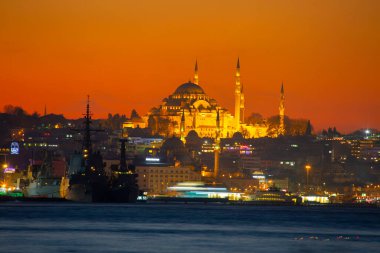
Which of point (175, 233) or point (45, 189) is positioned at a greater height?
point (45, 189)

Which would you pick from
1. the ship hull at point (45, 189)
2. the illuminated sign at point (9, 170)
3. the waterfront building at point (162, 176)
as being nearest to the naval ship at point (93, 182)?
the ship hull at point (45, 189)

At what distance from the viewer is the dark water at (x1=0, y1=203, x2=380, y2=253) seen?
60000 millimetres

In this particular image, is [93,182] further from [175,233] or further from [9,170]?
[175,233]

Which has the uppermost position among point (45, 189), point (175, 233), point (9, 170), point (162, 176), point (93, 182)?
point (162, 176)

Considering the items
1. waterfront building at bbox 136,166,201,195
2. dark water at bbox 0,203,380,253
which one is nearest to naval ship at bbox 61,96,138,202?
dark water at bbox 0,203,380,253

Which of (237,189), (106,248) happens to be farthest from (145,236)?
(237,189)

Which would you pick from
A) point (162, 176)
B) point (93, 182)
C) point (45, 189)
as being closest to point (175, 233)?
point (93, 182)

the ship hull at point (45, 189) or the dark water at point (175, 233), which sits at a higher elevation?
the ship hull at point (45, 189)

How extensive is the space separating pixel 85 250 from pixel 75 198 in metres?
67.9

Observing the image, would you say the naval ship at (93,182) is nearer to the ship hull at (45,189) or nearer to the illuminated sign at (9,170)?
the ship hull at (45,189)

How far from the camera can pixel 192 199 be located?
16025 cm

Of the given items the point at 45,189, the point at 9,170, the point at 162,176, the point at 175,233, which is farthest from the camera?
the point at 162,176

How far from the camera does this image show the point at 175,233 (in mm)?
70125

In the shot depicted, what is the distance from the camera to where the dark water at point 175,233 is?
60.0 meters
